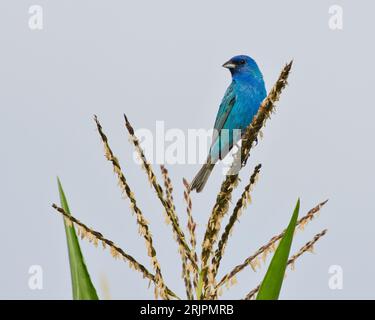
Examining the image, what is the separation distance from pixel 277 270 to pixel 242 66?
4.99 meters

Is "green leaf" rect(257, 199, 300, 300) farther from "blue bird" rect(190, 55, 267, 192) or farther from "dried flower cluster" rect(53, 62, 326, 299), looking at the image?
"blue bird" rect(190, 55, 267, 192)

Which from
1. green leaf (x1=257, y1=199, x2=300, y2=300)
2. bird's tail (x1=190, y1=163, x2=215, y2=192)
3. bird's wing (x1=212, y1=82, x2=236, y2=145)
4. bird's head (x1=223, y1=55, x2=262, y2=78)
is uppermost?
bird's head (x1=223, y1=55, x2=262, y2=78)

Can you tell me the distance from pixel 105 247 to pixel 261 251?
18.3 inches

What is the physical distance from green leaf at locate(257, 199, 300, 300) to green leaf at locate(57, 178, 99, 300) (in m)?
0.51

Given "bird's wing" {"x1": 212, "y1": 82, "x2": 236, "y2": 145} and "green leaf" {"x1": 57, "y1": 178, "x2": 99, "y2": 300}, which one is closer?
"green leaf" {"x1": 57, "y1": 178, "x2": 99, "y2": 300}

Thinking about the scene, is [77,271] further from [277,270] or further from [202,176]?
[202,176]

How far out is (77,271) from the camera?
1880 mm

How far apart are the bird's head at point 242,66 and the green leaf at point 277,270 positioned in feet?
15.7

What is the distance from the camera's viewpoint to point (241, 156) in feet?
6.34

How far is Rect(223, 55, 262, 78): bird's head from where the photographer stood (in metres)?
6.46

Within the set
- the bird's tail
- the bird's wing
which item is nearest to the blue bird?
the bird's wing
